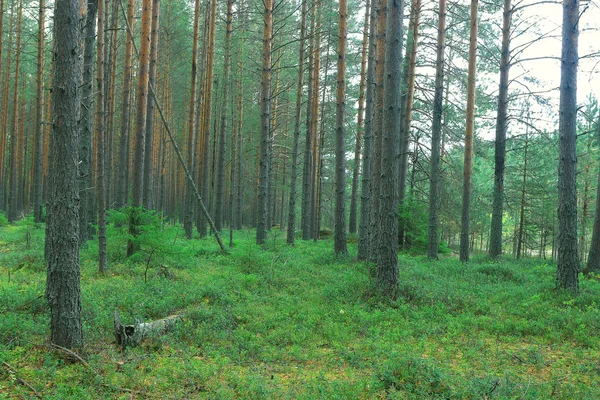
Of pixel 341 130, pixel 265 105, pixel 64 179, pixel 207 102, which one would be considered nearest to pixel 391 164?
pixel 341 130

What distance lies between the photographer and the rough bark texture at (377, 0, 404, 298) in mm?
8062

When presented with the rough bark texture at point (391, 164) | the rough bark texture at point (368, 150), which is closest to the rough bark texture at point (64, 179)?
the rough bark texture at point (391, 164)

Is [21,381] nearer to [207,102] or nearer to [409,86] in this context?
[409,86]

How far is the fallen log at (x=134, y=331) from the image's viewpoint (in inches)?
210

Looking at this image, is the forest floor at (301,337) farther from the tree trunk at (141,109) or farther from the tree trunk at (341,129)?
the tree trunk at (341,129)

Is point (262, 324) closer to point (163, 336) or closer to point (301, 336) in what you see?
point (301, 336)

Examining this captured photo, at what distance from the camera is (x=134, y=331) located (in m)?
5.44

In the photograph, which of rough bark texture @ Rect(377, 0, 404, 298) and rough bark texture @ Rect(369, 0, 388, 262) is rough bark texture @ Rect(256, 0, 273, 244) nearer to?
rough bark texture @ Rect(369, 0, 388, 262)

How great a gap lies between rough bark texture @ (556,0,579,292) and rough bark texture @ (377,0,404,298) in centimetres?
357

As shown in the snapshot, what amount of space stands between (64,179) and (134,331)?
216 cm

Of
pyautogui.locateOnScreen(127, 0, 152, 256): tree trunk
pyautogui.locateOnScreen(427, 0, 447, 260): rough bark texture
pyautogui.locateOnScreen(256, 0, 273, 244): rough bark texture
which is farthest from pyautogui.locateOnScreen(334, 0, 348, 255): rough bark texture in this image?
pyautogui.locateOnScreen(127, 0, 152, 256): tree trunk

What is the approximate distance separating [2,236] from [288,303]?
15117mm

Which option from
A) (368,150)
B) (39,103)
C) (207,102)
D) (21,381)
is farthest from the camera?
(39,103)

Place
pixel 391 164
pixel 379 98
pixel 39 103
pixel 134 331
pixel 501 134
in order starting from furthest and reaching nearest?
pixel 39 103, pixel 501 134, pixel 379 98, pixel 391 164, pixel 134 331
